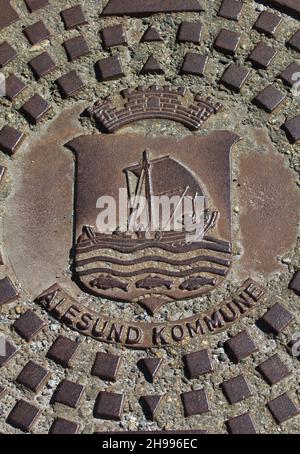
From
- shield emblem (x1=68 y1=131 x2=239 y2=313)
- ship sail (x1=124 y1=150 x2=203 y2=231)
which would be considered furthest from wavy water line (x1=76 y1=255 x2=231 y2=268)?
ship sail (x1=124 y1=150 x2=203 y2=231)

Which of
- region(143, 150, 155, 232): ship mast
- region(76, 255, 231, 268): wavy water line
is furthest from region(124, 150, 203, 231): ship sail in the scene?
region(76, 255, 231, 268): wavy water line

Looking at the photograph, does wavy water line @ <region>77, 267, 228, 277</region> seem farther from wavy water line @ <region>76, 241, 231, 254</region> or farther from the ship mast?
the ship mast

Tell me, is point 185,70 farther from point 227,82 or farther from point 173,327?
point 173,327

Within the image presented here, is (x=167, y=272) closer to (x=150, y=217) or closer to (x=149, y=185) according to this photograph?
(x=150, y=217)

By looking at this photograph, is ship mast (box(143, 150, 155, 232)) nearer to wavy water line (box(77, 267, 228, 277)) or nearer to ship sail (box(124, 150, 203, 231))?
ship sail (box(124, 150, 203, 231))

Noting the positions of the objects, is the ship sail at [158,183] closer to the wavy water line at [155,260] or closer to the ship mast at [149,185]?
the ship mast at [149,185]

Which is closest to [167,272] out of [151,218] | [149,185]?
[151,218]

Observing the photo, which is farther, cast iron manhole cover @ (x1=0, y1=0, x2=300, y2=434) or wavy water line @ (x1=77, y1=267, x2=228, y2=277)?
wavy water line @ (x1=77, y1=267, x2=228, y2=277)

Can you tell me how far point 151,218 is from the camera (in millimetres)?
2969

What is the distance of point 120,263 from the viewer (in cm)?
292

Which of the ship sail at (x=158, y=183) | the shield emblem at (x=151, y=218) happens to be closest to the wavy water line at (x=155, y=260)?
the shield emblem at (x=151, y=218)

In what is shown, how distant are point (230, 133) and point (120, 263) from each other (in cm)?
74

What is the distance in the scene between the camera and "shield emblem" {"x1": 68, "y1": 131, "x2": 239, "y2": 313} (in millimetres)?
2895

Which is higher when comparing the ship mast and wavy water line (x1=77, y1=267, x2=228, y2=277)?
the ship mast
